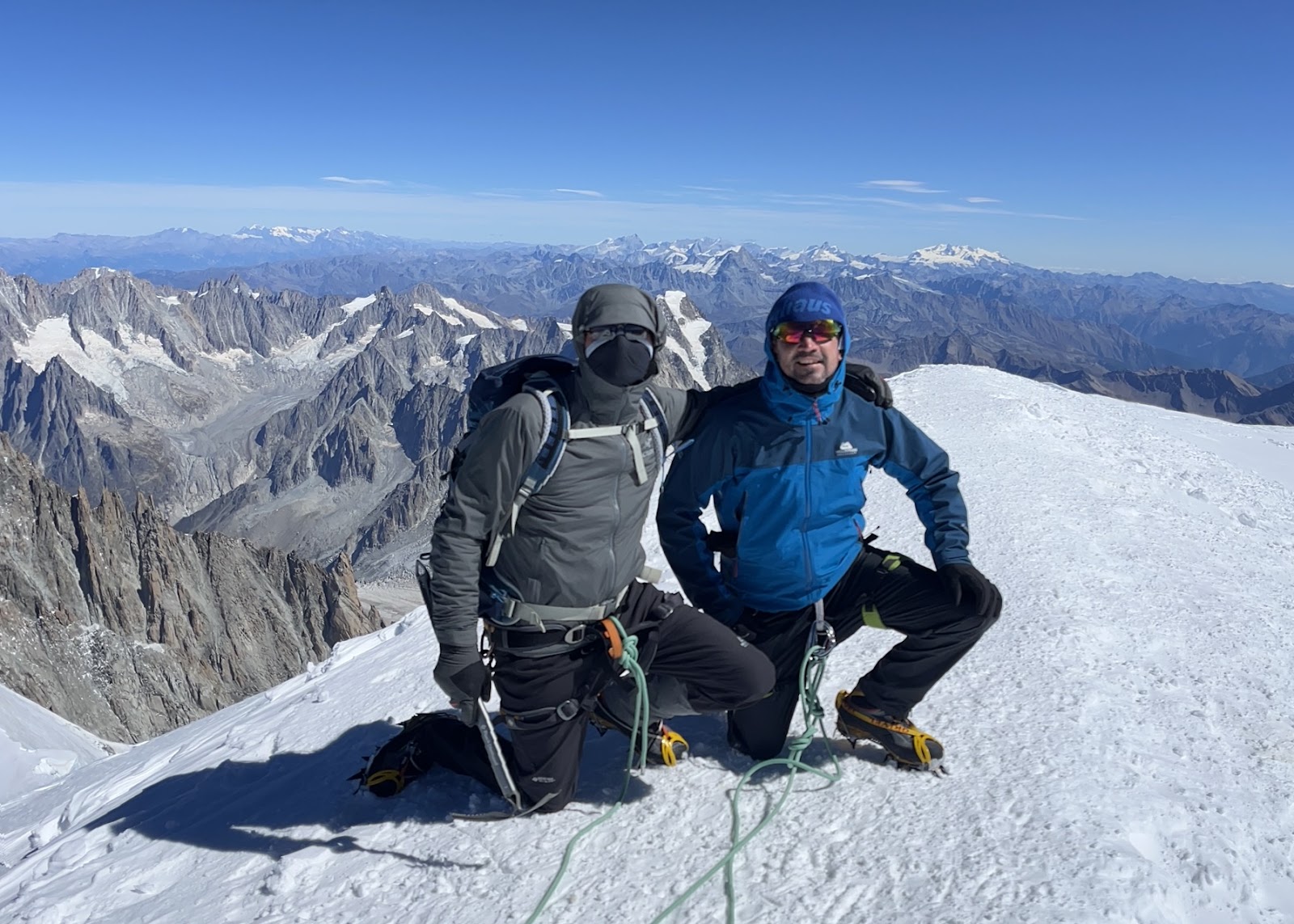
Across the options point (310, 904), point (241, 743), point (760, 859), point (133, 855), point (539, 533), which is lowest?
point (241, 743)

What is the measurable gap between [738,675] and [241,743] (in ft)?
20.5

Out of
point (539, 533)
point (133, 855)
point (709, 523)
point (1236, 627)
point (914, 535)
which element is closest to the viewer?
point (539, 533)

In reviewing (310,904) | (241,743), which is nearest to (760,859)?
(310,904)

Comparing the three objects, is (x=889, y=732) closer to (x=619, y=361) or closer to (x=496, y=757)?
(x=496, y=757)

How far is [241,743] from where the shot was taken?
8273 mm

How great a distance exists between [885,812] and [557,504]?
2.85m

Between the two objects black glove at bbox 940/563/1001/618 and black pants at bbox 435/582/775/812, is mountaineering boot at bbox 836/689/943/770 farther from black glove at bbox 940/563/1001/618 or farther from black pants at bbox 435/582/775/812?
black glove at bbox 940/563/1001/618

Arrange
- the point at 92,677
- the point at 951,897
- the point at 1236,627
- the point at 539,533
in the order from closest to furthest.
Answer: the point at 951,897 < the point at 539,533 < the point at 1236,627 < the point at 92,677

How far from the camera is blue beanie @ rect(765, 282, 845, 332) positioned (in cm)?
487

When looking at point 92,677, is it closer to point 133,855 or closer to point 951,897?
point 133,855

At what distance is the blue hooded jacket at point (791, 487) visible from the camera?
5121mm

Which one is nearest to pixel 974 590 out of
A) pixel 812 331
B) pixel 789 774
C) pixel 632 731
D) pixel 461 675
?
pixel 789 774

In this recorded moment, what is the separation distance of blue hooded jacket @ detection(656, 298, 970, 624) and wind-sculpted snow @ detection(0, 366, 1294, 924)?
1413 millimetres

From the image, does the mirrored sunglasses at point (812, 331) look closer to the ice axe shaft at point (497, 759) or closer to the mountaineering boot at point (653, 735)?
the mountaineering boot at point (653, 735)
